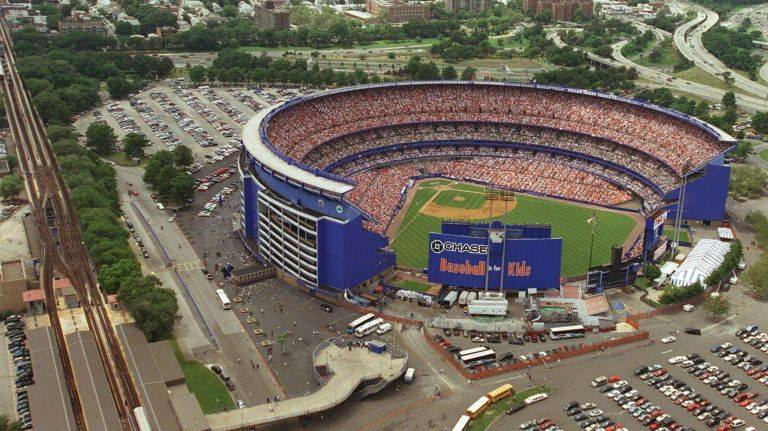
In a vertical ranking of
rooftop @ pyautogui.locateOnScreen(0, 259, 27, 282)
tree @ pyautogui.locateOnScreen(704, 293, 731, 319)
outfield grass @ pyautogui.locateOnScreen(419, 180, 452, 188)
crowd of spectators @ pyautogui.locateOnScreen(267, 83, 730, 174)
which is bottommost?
tree @ pyautogui.locateOnScreen(704, 293, 731, 319)

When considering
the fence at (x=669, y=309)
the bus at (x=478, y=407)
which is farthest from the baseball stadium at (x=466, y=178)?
the bus at (x=478, y=407)

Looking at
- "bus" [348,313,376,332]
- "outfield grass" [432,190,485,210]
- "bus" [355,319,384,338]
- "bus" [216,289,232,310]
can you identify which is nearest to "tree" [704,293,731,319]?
"bus" [355,319,384,338]

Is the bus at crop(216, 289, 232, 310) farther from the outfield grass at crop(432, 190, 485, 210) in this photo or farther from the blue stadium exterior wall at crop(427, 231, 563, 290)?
the outfield grass at crop(432, 190, 485, 210)

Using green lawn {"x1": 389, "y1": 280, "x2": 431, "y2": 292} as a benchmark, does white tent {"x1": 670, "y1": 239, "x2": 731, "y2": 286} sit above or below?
above

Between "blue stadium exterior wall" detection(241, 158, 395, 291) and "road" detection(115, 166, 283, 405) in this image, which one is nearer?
"road" detection(115, 166, 283, 405)

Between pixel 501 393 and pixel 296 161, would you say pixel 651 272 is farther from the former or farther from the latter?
pixel 296 161

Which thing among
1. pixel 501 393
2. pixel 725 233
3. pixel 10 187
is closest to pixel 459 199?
pixel 725 233

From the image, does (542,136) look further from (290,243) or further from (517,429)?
(517,429)

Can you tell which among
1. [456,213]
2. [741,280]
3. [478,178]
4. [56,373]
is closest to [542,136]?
[478,178]
